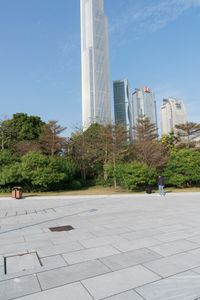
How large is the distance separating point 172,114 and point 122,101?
18.0 meters

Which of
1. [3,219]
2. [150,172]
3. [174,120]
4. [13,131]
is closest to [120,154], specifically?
[150,172]

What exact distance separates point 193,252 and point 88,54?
242 feet

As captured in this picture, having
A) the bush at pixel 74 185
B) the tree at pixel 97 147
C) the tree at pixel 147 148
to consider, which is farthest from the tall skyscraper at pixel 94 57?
the bush at pixel 74 185

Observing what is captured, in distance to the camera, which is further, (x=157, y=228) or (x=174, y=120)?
(x=174, y=120)

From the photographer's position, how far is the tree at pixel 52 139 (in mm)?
30062

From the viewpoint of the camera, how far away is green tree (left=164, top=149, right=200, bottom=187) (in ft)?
78.9

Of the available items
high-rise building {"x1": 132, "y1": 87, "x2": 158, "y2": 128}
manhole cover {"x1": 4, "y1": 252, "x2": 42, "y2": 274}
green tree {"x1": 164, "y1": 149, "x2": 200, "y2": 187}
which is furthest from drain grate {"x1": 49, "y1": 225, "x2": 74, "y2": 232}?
high-rise building {"x1": 132, "y1": 87, "x2": 158, "y2": 128}

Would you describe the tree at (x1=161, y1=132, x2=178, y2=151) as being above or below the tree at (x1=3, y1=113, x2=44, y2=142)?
below

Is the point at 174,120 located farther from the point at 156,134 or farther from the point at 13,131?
the point at 13,131

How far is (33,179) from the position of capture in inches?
896

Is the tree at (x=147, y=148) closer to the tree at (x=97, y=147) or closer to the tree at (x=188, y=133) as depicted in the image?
the tree at (x=97, y=147)

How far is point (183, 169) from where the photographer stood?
24.3 metres

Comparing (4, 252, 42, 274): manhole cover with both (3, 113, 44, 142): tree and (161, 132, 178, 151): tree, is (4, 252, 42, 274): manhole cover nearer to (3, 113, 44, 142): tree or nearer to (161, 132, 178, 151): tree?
(3, 113, 44, 142): tree

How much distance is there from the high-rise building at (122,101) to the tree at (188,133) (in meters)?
26.6
